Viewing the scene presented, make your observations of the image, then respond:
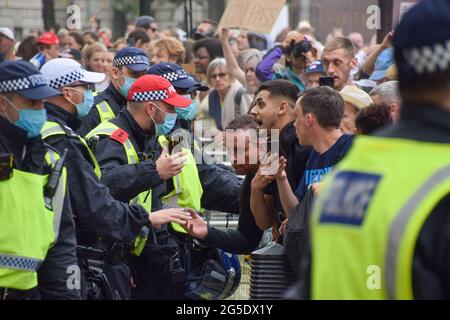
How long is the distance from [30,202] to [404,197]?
289 centimetres

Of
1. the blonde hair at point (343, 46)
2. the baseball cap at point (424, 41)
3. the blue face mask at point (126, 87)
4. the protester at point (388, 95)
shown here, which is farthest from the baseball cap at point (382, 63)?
the baseball cap at point (424, 41)

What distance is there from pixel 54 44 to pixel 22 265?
944 centimetres

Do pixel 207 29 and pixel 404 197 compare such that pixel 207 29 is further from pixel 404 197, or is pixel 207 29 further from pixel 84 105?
pixel 404 197

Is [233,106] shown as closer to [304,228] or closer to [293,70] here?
[293,70]

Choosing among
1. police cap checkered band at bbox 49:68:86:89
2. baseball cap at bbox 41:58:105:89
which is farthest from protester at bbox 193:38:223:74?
police cap checkered band at bbox 49:68:86:89

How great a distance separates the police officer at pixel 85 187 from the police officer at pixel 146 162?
283 millimetres

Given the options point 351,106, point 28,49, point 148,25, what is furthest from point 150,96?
point 148,25

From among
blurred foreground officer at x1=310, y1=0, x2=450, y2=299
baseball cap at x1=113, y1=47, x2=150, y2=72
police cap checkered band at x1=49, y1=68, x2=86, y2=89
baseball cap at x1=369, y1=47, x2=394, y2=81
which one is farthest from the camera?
baseball cap at x1=369, y1=47, x2=394, y2=81

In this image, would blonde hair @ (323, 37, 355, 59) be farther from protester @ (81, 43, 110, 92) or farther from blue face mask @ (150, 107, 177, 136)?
protester @ (81, 43, 110, 92)

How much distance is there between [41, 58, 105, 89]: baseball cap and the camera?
271 inches

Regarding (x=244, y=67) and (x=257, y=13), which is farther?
(x=244, y=67)

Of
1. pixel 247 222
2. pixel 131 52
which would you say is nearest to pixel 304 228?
pixel 247 222

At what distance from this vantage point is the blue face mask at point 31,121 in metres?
5.37

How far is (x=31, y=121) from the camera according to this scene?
5.41m
